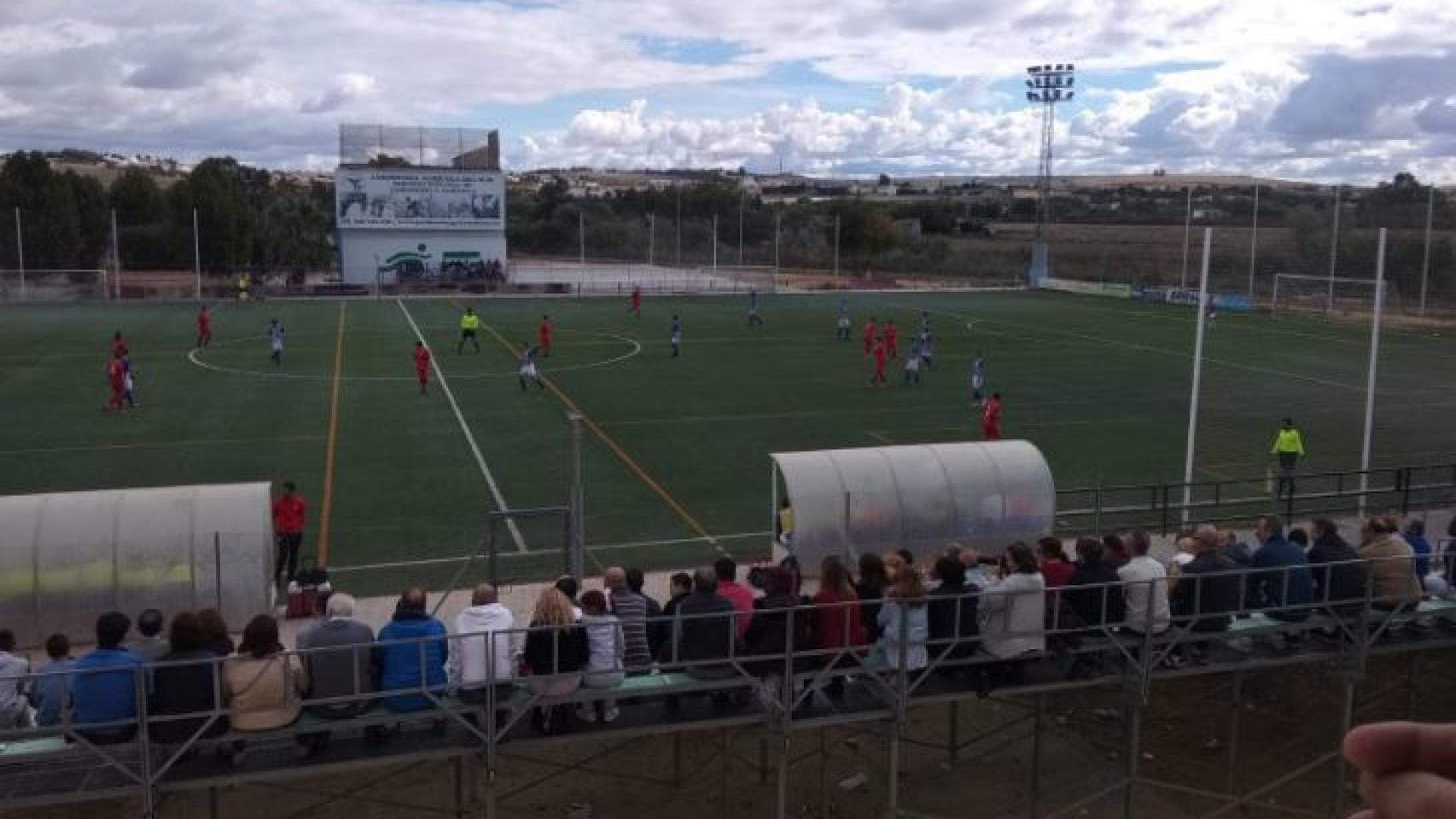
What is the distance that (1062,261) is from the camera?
341 ft

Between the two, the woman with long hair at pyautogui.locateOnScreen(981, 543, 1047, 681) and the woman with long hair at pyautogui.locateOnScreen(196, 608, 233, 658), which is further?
the woman with long hair at pyautogui.locateOnScreen(981, 543, 1047, 681)

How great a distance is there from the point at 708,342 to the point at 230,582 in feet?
110

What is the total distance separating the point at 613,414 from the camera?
103ft

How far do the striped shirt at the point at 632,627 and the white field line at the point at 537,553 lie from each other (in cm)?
781

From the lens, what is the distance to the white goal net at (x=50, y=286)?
6425cm

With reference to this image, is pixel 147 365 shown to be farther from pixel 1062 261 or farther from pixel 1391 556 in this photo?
pixel 1062 261

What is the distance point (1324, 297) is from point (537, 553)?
5816 centimetres

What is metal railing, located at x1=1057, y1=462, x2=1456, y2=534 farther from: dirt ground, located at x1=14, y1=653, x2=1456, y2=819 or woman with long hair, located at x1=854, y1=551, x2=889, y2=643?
woman with long hair, located at x1=854, y1=551, x2=889, y2=643

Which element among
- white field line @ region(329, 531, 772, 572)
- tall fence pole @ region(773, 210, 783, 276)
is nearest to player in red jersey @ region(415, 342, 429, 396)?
white field line @ region(329, 531, 772, 572)

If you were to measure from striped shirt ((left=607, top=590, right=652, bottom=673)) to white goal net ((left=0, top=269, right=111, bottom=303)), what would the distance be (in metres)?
63.0

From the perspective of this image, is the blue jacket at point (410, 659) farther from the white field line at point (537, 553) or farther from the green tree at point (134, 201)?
the green tree at point (134, 201)

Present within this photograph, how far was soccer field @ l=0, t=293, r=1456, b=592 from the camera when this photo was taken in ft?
71.8

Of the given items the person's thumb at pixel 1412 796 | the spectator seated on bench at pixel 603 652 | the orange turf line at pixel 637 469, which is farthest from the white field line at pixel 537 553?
the person's thumb at pixel 1412 796

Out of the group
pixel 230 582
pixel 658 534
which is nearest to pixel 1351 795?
pixel 658 534
